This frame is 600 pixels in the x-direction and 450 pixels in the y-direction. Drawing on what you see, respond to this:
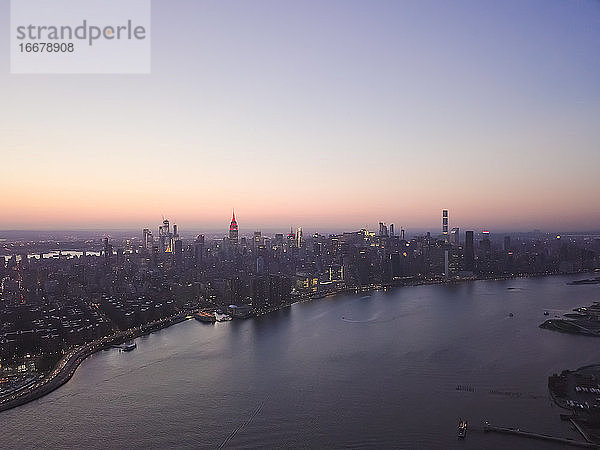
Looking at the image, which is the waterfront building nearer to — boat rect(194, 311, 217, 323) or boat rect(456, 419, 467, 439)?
boat rect(194, 311, 217, 323)

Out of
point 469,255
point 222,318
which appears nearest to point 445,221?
point 469,255

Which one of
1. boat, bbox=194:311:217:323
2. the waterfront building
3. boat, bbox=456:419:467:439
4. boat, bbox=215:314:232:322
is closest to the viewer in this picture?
boat, bbox=456:419:467:439

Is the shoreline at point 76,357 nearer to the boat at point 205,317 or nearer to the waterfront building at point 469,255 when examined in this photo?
the boat at point 205,317

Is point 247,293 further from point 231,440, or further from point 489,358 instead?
point 231,440

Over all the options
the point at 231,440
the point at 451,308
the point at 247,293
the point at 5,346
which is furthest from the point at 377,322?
the point at 5,346

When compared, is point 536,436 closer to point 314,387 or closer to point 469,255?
point 314,387

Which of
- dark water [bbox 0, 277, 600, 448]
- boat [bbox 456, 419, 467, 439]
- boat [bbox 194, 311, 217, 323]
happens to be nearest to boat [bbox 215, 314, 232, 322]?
boat [bbox 194, 311, 217, 323]

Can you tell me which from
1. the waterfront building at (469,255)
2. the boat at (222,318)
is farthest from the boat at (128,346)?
the waterfront building at (469,255)
